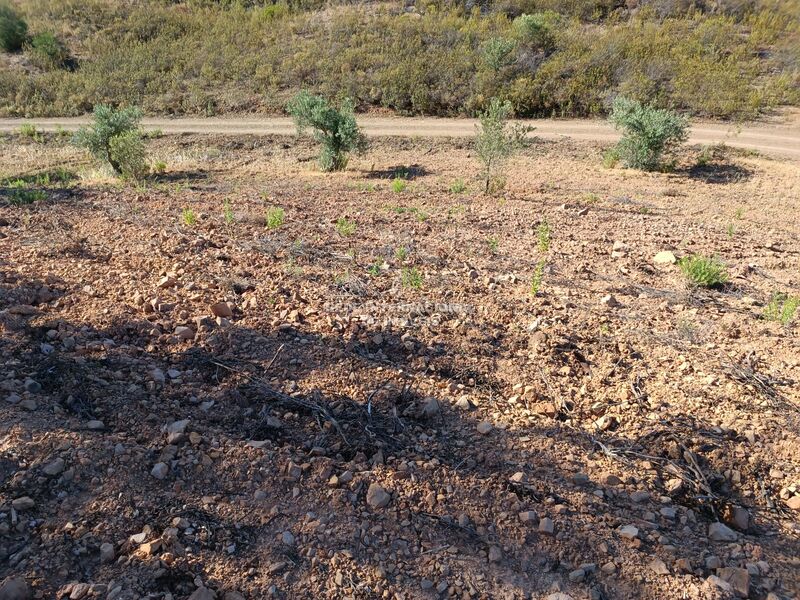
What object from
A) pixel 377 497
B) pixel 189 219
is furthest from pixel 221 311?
pixel 189 219

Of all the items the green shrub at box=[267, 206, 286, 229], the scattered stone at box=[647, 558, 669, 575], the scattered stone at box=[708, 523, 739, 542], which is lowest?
the scattered stone at box=[708, 523, 739, 542]

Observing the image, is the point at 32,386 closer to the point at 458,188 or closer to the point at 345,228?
the point at 345,228

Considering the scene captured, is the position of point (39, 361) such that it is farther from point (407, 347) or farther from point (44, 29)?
point (44, 29)

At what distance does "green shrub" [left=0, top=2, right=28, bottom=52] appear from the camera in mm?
23797

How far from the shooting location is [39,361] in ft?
10.8

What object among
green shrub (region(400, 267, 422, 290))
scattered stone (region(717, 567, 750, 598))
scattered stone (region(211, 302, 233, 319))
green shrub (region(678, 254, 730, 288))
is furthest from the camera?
green shrub (region(678, 254, 730, 288))

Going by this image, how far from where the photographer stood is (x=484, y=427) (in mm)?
3148

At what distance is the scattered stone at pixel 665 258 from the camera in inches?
219

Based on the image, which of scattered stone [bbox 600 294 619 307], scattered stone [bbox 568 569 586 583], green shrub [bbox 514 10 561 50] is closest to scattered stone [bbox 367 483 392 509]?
scattered stone [bbox 568 569 586 583]

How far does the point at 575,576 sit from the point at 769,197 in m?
9.52

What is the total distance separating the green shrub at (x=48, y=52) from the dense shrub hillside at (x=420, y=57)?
0.12 m

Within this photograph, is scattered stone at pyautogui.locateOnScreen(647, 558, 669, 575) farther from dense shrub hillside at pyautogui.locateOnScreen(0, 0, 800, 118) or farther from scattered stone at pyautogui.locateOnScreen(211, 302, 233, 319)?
dense shrub hillside at pyautogui.locateOnScreen(0, 0, 800, 118)

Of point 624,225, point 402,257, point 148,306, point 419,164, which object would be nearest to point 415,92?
point 419,164

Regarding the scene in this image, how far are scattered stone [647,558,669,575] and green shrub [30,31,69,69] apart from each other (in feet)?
90.6
